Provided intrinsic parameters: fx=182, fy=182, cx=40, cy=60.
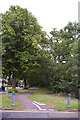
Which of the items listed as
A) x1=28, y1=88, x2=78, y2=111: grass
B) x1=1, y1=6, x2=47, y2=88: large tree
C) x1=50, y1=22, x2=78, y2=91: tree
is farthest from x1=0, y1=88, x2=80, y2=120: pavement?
x1=1, y1=6, x2=47, y2=88: large tree

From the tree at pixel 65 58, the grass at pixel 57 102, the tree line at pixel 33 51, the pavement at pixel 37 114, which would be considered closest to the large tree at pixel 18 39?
the tree line at pixel 33 51

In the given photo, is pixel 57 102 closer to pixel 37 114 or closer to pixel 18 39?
pixel 37 114

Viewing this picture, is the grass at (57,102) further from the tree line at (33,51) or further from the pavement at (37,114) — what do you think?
the tree line at (33,51)

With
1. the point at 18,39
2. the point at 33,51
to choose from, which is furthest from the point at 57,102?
the point at 18,39

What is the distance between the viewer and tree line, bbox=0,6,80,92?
25219 mm

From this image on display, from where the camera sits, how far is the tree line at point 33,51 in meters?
25.2

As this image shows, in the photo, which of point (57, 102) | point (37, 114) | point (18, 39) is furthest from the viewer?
point (18, 39)

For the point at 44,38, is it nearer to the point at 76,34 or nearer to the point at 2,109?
the point at 76,34

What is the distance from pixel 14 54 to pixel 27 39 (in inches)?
116

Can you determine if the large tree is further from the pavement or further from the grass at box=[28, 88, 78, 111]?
the pavement

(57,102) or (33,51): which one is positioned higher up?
(33,51)

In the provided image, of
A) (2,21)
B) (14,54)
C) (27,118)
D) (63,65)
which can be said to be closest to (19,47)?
(14,54)

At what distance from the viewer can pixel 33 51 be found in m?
27.3

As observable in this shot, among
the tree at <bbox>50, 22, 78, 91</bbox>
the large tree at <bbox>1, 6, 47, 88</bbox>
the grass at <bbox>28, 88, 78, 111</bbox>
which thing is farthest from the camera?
the large tree at <bbox>1, 6, 47, 88</bbox>
